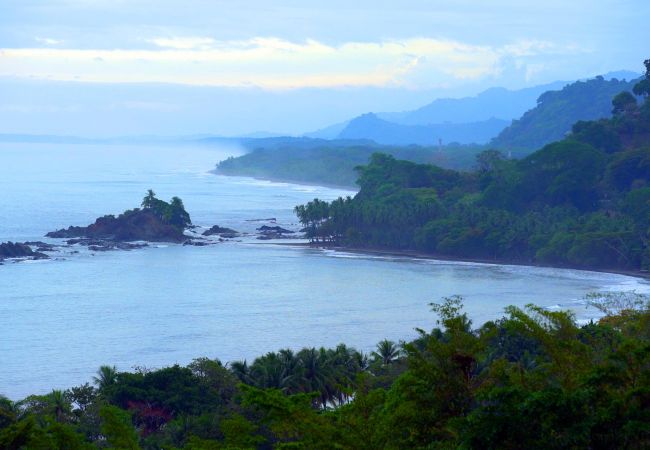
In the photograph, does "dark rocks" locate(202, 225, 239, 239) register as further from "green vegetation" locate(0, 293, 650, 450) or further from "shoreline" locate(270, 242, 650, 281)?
"green vegetation" locate(0, 293, 650, 450)

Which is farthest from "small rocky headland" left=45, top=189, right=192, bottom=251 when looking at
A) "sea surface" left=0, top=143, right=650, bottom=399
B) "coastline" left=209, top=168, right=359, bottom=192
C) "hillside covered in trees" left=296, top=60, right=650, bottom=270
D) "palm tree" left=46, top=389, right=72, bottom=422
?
"coastline" left=209, top=168, right=359, bottom=192

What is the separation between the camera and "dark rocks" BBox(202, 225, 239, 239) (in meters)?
76.6

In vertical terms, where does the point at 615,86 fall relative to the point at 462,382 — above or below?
above

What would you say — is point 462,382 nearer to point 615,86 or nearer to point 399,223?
point 399,223

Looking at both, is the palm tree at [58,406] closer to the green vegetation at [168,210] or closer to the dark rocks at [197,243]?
the dark rocks at [197,243]

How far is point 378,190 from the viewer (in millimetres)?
85938

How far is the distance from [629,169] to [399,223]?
59.7ft

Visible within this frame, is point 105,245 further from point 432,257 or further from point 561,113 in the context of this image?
point 561,113

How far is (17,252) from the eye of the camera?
2515 inches

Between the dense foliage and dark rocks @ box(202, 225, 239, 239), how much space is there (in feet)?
296

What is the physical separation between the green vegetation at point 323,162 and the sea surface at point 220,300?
72.3m

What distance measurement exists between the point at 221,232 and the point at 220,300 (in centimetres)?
2954

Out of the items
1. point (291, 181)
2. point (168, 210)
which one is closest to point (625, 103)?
point (168, 210)

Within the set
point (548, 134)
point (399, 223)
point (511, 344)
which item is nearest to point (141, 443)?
point (511, 344)
